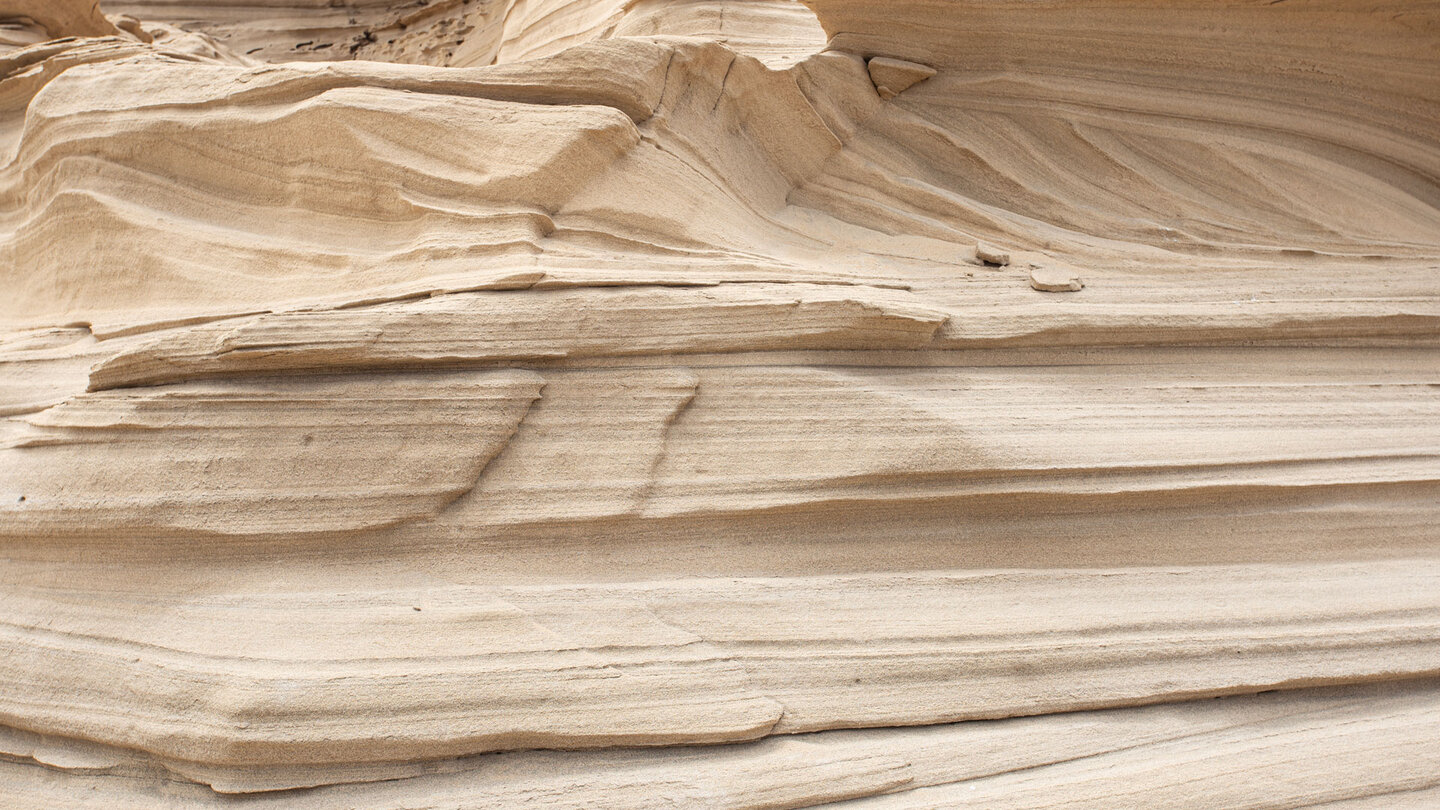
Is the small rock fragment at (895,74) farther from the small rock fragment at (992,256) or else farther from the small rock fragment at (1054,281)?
the small rock fragment at (1054,281)

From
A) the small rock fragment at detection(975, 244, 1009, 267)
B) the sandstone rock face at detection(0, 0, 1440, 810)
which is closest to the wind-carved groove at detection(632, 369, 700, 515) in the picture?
the sandstone rock face at detection(0, 0, 1440, 810)

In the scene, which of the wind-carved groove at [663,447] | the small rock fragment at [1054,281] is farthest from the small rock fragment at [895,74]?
the wind-carved groove at [663,447]

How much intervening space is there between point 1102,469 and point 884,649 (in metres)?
0.94

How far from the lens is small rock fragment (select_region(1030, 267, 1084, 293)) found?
10.1 ft

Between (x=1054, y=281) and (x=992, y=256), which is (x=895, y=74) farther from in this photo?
(x=1054, y=281)

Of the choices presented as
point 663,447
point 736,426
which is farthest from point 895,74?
point 663,447

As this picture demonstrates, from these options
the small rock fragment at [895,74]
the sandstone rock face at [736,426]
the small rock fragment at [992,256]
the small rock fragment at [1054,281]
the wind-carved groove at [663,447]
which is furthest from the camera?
the small rock fragment at [895,74]

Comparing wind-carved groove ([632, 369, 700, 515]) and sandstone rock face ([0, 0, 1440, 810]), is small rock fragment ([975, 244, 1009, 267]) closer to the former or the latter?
sandstone rock face ([0, 0, 1440, 810])

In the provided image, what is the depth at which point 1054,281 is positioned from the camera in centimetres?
308

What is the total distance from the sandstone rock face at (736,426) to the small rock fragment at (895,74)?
1.2 inches

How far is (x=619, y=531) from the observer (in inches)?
98.2

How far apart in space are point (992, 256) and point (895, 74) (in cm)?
104

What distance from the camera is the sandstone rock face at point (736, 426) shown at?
2201mm

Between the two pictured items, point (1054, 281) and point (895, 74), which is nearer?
point (1054, 281)
